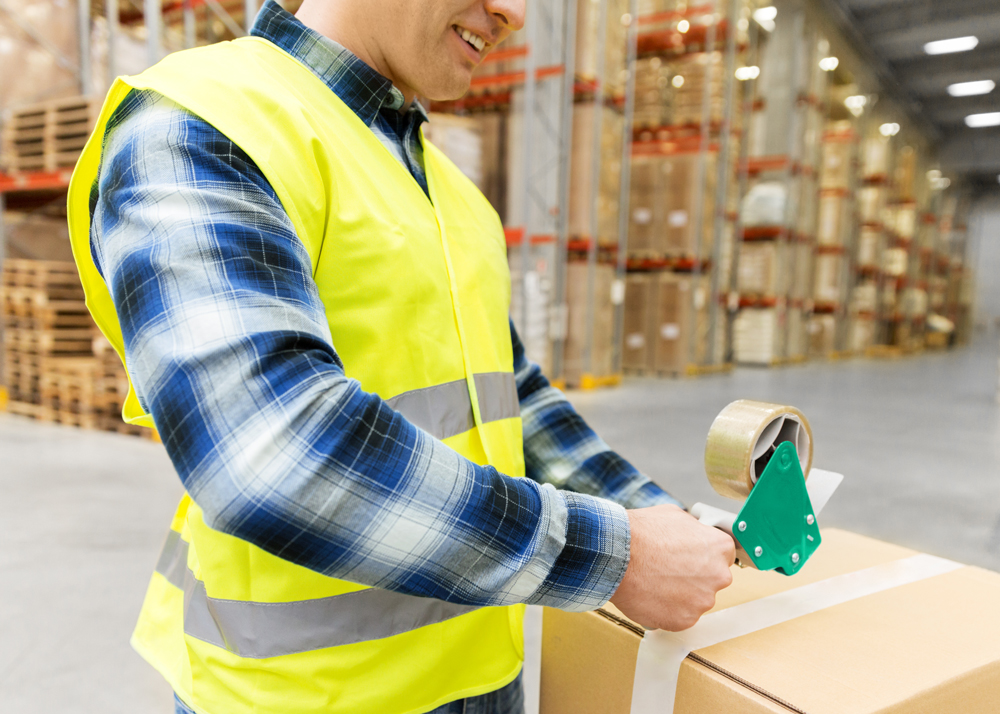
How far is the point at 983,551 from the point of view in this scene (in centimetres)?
316

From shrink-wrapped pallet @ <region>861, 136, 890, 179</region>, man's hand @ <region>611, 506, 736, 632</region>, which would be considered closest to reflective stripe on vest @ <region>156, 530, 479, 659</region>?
man's hand @ <region>611, 506, 736, 632</region>

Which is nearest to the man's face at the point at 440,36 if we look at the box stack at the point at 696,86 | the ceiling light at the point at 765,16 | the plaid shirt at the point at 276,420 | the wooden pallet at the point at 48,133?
the plaid shirt at the point at 276,420

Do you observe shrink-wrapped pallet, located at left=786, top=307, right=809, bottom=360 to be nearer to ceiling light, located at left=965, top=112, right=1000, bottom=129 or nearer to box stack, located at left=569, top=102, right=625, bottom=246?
box stack, located at left=569, top=102, right=625, bottom=246

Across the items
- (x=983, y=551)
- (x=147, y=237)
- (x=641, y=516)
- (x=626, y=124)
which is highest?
(x=626, y=124)

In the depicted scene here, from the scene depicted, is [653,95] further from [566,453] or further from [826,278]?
[566,453]

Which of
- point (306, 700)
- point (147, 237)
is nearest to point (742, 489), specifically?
point (306, 700)

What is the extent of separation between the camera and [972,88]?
19266 mm

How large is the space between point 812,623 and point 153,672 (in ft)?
6.55

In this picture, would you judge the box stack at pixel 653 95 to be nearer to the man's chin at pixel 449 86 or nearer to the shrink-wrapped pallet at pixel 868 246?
the shrink-wrapped pallet at pixel 868 246

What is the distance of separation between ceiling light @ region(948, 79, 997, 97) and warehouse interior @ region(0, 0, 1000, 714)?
3.51m

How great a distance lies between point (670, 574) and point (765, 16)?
42.6ft

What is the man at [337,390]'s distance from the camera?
0.55 m

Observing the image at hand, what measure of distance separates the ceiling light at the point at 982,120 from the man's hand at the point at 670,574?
26.1 meters

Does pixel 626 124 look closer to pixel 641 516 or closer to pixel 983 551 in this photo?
pixel 983 551
